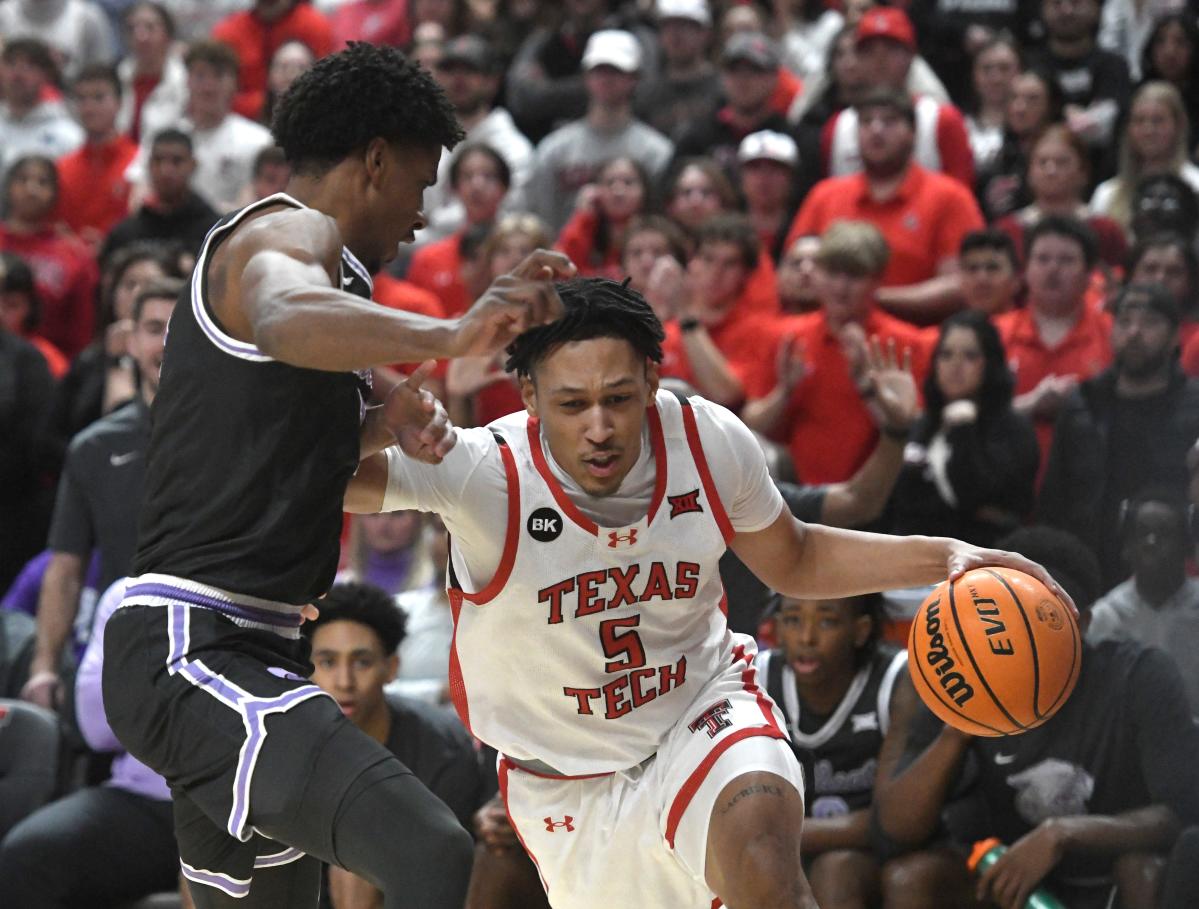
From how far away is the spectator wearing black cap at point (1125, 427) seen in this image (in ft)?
21.4

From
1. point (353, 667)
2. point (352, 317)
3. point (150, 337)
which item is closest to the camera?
point (352, 317)

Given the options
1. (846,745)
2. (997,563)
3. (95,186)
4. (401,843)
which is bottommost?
(846,745)

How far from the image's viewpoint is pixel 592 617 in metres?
4.43

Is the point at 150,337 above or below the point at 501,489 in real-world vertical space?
above

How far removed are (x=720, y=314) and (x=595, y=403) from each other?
4.13 meters

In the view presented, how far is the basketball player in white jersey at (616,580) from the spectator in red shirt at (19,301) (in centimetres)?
561

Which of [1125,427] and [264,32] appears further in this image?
[264,32]

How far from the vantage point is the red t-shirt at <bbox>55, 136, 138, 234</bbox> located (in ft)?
37.3

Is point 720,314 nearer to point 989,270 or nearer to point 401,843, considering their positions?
point 989,270

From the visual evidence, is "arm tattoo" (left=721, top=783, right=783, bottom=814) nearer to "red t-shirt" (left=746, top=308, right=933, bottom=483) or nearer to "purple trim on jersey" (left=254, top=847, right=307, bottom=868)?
"purple trim on jersey" (left=254, top=847, right=307, bottom=868)

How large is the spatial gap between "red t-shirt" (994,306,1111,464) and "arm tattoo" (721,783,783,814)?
383 cm

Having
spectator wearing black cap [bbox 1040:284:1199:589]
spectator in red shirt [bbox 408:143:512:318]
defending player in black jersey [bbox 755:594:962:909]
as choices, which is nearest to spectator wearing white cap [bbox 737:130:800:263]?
spectator in red shirt [bbox 408:143:512:318]

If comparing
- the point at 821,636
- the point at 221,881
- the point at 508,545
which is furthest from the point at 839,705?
the point at 221,881

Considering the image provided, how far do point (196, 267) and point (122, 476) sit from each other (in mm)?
3695
